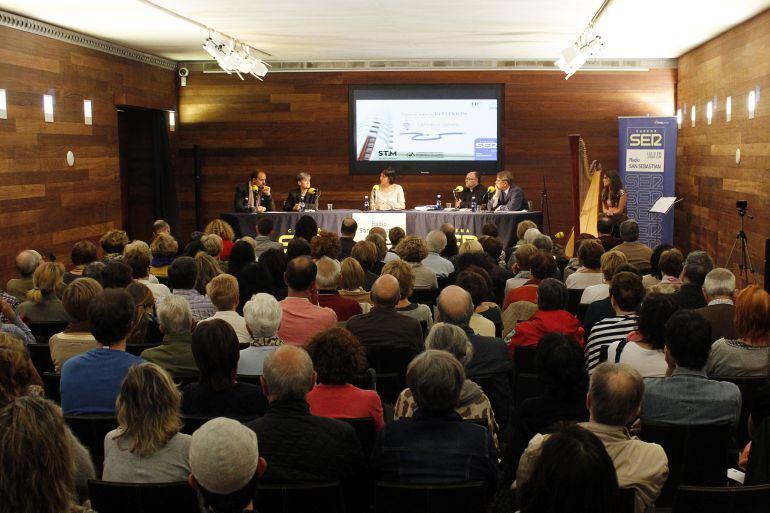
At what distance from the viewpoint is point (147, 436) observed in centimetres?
278

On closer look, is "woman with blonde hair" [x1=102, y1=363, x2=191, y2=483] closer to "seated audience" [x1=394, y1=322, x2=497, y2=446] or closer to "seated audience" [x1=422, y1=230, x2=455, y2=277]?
"seated audience" [x1=394, y1=322, x2=497, y2=446]

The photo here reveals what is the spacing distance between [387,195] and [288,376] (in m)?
9.89

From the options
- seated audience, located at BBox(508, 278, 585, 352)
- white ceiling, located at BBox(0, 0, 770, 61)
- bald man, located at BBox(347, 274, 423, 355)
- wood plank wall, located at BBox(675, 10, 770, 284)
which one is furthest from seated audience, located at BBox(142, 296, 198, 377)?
wood plank wall, located at BBox(675, 10, 770, 284)

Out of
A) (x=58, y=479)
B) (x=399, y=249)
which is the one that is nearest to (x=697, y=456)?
(x=58, y=479)

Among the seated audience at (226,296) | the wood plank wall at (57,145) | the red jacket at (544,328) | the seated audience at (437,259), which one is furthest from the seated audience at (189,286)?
the wood plank wall at (57,145)

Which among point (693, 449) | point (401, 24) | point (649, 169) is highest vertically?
point (401, 24)

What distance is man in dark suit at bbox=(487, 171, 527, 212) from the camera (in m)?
12.1

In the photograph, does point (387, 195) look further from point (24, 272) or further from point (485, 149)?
point (24, 272)

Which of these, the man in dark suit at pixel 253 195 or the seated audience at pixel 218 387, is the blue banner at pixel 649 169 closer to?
the man in dark suit at pixel 253 195

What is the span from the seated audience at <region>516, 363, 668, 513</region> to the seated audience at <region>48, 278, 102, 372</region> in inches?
103

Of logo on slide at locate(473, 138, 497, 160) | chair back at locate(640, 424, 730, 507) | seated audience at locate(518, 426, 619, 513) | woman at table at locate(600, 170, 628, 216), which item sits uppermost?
logo on slide at locate(473, 138, 497, 160)

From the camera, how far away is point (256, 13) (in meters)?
9.31

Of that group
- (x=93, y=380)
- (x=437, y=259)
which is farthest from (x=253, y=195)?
(x=93, y=380)

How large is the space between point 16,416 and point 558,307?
347 cm
